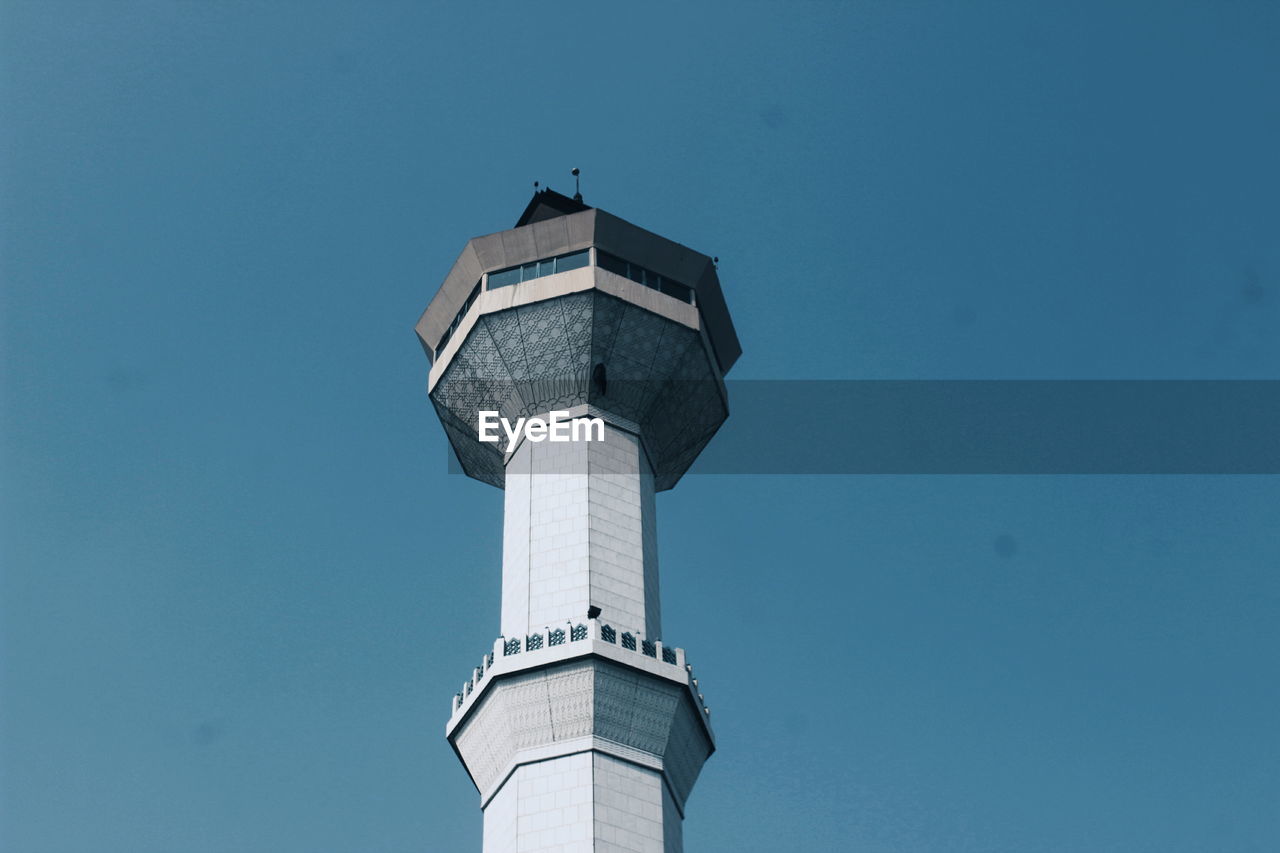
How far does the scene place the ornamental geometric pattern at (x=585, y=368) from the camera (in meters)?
47.9

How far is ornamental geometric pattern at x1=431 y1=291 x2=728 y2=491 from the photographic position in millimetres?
47938

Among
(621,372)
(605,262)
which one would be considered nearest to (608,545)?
(621,372)

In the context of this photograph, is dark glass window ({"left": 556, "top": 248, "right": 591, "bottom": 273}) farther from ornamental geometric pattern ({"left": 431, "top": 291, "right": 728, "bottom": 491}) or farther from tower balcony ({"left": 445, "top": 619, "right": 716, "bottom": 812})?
tower balcony ({"left": 445, "top": 619, "right": 716, "bottom": 812})

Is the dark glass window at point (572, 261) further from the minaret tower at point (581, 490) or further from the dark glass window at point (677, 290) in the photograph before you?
the dark glass window at point (677, 290)

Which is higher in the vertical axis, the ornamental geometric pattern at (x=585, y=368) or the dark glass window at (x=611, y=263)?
the dark glass window at (x=611, y=263)

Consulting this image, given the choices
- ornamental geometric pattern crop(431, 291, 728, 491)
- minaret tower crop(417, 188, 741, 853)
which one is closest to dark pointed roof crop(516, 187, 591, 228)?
minaret tower crop(417, 188, 741, 853)

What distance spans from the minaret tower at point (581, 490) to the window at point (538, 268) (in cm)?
6

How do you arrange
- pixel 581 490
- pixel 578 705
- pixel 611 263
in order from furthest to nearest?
pixel 611 263, pixel 581 490, pixel 578 705

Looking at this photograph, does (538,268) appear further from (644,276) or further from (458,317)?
(458,317)

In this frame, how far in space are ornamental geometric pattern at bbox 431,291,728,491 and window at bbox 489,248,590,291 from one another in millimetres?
1394

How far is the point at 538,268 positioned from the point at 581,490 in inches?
309

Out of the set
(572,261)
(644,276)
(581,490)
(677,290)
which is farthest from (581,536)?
(677,290)

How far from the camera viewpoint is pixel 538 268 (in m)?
49.2

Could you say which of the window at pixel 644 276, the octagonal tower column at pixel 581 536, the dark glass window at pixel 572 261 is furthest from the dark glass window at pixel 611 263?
the octagonal tower column at pixel 581 536
